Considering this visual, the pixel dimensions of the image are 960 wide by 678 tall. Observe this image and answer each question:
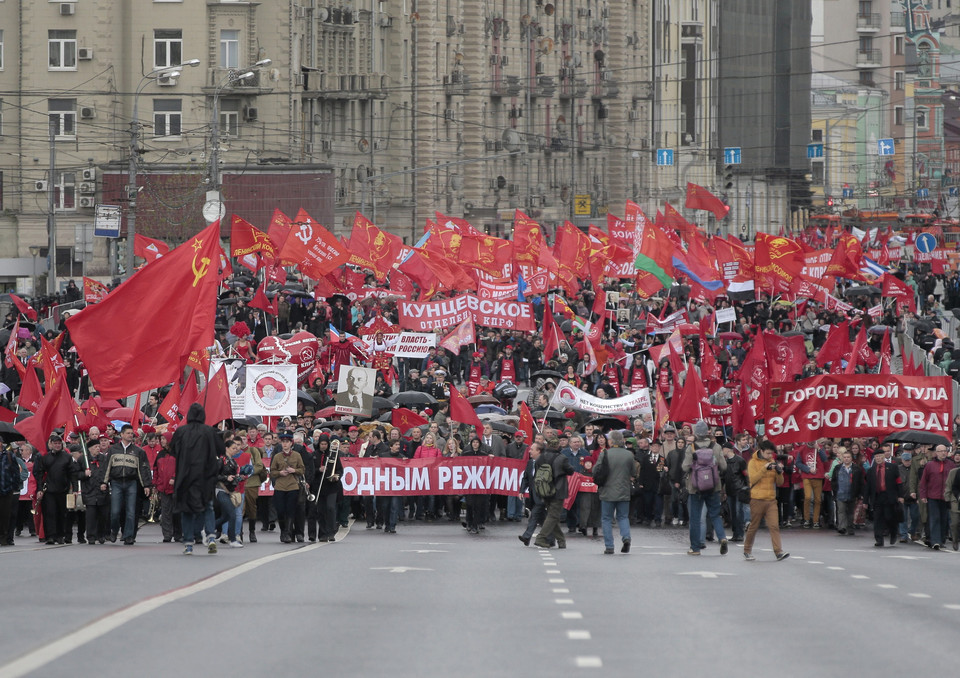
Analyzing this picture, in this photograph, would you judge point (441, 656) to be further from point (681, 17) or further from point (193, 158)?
point (681, 17)

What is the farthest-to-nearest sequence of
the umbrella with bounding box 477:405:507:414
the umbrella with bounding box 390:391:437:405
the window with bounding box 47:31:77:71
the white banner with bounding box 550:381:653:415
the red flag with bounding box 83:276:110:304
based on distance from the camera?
the window with bounding box 47:31:77:71, the red flag with bounding box 83:276:110:304, the umbrella with bounding box 390:391:437:405, the umbrella with bounding box 477:405:507:414, the white banner with bounding box 550:381:653:415

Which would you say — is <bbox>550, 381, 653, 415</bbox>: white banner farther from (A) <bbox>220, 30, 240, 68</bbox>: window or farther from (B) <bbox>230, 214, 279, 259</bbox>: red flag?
(A) <bbox>220, 30, 240, 68</bbox>: window

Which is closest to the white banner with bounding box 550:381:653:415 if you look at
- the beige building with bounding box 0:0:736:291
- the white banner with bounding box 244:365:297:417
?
the white banner with bounding box 244:365:297:417

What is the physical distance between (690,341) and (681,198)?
7807 cm

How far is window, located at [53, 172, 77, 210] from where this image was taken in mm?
68438

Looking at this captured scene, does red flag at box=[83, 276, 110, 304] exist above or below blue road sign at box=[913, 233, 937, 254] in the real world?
below

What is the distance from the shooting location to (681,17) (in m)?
118

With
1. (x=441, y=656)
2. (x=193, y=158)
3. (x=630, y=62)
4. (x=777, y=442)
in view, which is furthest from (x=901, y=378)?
(x=630, y=62)

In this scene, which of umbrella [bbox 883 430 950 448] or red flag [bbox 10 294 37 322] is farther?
red flag [bbox 10 294 37 322]

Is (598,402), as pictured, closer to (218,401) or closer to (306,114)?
(218,401)

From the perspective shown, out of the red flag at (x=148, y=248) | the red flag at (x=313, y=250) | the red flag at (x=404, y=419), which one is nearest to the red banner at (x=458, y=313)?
the red flag at (x=313, y=250)

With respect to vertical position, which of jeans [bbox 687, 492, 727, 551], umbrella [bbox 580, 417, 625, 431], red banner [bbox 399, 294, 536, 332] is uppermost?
red banner [bbox 399, 294, 536, 332]

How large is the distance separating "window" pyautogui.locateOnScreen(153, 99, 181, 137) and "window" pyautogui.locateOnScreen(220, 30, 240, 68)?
96.3 inches

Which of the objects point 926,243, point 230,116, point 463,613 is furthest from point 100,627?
point 230,116
